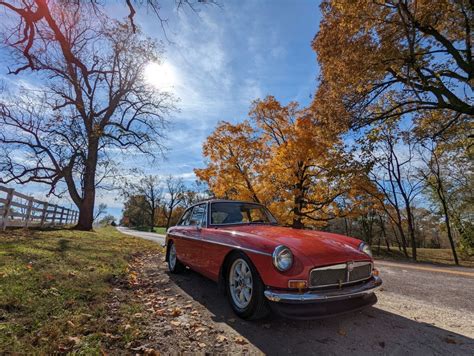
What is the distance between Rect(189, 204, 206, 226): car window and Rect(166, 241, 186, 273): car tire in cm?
113

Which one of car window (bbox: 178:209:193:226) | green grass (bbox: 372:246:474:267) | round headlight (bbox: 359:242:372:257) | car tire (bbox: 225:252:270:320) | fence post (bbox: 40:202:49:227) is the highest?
fence post (bbox: 40:202:49:227)

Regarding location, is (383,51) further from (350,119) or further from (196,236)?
(196,236)

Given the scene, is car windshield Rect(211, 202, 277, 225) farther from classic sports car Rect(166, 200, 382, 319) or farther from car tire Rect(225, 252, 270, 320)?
car tire Rect(225, 252, 270, 320)

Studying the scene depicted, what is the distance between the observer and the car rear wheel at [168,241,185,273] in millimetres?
6138

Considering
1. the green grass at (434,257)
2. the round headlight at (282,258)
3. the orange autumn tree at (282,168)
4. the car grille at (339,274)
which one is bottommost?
the green grass at (434,257)

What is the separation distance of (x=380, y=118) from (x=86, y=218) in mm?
18902

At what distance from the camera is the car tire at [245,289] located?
3.14 metres

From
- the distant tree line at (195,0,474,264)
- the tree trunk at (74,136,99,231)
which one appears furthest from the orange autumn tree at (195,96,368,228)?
the tree trunk at (74,136,99,231)

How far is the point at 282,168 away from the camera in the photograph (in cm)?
1427

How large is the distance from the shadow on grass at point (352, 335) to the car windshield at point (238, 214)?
1.69 meters

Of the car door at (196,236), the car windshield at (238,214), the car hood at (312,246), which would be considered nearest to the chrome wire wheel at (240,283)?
the car hood at (312,246)

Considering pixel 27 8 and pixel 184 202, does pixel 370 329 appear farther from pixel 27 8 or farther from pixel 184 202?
pixel 184 202

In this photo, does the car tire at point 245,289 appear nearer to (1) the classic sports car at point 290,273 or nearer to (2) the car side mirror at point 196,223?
(1) the classic sports car at point 290,273

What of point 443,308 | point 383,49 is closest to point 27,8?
point 383,49
